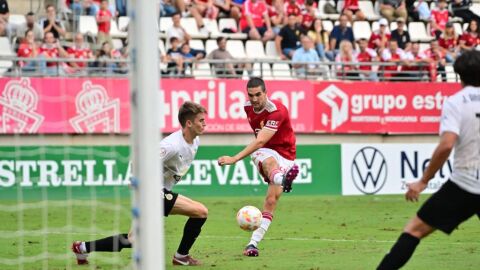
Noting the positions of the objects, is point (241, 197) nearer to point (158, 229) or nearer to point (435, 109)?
point (435, 109)

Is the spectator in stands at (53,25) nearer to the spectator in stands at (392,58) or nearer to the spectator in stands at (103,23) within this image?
the spectator in stands at (103,23)

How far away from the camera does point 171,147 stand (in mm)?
11242

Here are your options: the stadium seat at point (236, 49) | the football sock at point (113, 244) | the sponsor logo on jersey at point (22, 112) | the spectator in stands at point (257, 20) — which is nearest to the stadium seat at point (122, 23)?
the stadium seat at point (236, 49)

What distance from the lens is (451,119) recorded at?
8516mm

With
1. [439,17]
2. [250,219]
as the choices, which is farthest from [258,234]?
[439,17]

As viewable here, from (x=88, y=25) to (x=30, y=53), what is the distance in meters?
1.37

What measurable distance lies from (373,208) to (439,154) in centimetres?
1185

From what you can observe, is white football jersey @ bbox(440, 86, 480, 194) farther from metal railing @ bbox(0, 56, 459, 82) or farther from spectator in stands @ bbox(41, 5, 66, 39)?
spectator in stands @ bbox(41, 5, 66, 39)

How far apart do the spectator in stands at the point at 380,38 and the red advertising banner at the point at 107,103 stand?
10.5 feet

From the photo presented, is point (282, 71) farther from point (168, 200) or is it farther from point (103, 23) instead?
point (168, 200)

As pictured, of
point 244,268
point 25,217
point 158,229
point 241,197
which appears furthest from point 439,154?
point 241,197

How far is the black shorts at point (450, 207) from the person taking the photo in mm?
8656

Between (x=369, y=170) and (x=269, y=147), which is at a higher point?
(x=269, y=147)

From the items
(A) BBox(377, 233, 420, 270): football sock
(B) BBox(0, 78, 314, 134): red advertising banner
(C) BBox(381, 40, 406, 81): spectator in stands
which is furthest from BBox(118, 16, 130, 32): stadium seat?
(A) BBox(377, 233, 420, 270): football sock
